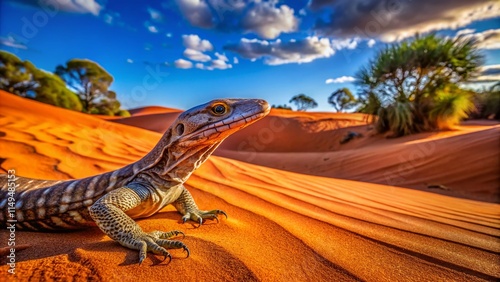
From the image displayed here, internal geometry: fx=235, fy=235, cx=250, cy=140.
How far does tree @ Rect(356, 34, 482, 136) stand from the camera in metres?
10.6

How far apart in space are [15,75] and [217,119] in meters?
32.7

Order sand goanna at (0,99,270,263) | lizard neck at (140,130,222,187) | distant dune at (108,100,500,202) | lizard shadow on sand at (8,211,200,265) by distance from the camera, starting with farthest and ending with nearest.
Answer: distant dune at (108,100,500,202) → lizard neck at (140,130,222,187) → sand goanna at (0,99,270,263) → lizard shadow on sand at (8,211,200,265)

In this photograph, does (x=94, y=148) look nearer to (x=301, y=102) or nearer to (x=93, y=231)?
(x=93, y=231)

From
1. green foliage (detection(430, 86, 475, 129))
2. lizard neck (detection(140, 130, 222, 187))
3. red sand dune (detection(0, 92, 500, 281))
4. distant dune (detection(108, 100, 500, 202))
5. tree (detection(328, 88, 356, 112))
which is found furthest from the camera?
tree (detection(328, 88, 356, 112))

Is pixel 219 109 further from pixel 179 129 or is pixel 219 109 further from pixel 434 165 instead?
pixel 434 165

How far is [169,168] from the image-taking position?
82.1 inches

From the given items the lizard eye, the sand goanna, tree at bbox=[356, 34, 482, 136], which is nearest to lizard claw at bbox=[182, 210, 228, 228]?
the sand goanna

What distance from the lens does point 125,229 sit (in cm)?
158

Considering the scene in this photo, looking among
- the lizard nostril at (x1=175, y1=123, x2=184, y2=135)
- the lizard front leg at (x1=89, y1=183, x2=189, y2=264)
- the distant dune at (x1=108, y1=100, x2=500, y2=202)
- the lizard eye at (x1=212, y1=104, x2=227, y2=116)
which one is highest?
the lizard eye at (x1=212, y1=104, x2=227, y2=116)

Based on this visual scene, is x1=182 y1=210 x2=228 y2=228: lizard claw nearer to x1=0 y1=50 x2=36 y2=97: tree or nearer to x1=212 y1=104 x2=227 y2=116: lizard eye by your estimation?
x1=212 y1=104 x2=227 y2=116: lizard eye

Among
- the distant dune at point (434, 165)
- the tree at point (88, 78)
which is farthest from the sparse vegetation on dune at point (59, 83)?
the distant dune at point (434, 165)

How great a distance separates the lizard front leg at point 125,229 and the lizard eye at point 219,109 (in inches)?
37.3

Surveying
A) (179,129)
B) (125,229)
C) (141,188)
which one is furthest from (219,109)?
(125,229)

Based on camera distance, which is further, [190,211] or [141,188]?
[190,211]
